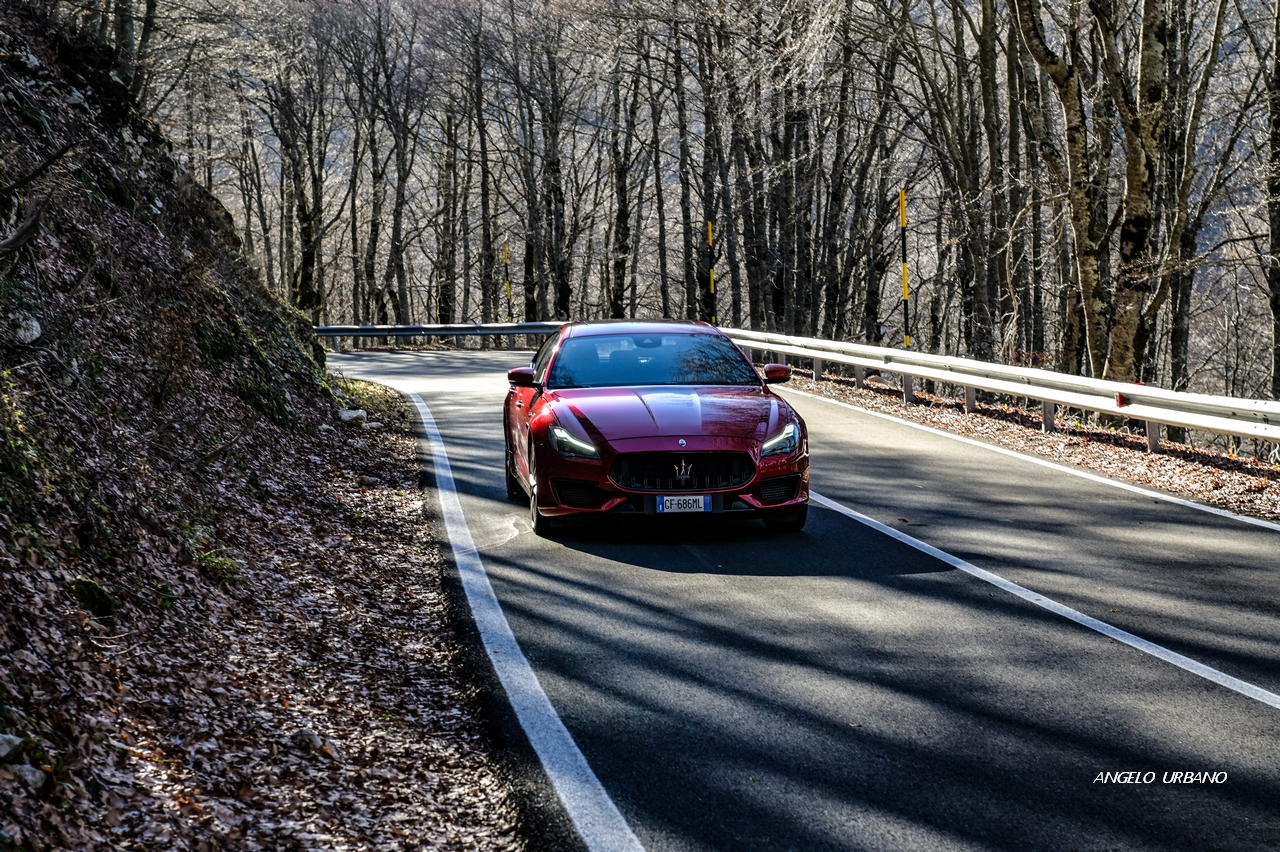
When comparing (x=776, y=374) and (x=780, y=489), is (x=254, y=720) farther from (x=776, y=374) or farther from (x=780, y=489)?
(x=776, y=374)

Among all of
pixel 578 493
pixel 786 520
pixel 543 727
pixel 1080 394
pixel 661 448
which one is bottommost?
pixel 543 727

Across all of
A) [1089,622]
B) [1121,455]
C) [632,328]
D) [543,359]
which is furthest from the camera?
[1121,455]

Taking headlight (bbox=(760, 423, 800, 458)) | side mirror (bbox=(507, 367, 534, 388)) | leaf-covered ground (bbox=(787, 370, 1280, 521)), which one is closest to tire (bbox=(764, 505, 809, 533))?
headlight (bbox=(760, 423, 800, 458))

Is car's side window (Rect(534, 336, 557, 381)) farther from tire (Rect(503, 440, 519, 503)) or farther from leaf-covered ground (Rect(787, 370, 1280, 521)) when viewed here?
leaf-covered ground (Rect(787, 370, 1280, 521))

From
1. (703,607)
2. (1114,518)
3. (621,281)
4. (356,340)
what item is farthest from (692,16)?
(703,607)

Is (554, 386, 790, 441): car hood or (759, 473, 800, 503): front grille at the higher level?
(554, 386, 790, 441): car hood

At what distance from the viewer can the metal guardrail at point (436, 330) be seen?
115ft

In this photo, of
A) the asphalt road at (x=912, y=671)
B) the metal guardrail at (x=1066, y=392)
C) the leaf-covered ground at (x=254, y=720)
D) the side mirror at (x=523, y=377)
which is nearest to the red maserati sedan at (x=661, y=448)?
the side mirror at (x=523, y=377)

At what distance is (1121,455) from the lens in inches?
477

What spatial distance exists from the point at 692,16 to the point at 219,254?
66.2 feet

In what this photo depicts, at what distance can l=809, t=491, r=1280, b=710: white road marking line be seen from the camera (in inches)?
203

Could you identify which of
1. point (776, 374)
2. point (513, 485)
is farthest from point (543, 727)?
point (513, 485)

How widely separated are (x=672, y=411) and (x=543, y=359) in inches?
85.6

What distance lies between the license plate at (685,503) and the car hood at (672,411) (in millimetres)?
446
